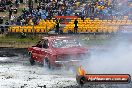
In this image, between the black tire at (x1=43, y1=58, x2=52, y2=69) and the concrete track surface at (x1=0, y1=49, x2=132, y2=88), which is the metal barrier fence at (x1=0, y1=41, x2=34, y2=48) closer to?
the concrete track surface at (x1=0, y1=49, x2=132, y2=88)

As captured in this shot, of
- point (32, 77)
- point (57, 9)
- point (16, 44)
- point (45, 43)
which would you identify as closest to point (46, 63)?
point (45, 43)

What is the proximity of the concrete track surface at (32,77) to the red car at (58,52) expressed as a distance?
0.44m

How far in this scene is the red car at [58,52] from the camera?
1827cm

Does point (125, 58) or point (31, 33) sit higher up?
point (125, 58)

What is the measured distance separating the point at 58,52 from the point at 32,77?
1.96 metres

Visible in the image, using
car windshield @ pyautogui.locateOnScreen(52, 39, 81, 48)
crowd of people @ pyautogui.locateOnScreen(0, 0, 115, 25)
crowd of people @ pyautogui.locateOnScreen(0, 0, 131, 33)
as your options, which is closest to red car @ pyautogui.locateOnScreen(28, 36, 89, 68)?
car windshield @ pyautogui.locateOnScreen(52, 39, 81, 48)

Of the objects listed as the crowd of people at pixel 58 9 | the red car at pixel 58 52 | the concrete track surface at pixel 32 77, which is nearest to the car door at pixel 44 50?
the red car at pixel 58 52

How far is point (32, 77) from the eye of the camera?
17000 mm

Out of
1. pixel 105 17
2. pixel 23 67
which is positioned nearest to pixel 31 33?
pixel 105 17

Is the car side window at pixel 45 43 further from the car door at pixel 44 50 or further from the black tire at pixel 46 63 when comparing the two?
the black tire at pixel 46 63

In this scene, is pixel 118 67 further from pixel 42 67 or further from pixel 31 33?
pixel 31 33

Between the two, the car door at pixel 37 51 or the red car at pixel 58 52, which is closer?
the red car at pixel 58 52

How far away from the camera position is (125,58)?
64.8 ft

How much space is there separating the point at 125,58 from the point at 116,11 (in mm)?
16130
